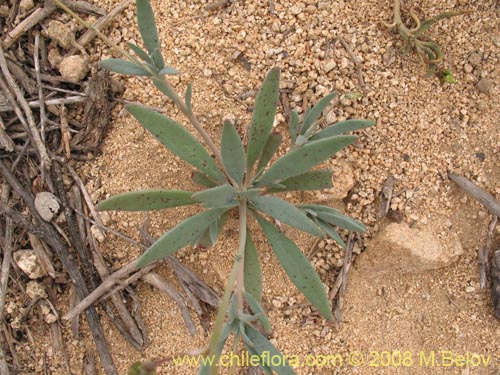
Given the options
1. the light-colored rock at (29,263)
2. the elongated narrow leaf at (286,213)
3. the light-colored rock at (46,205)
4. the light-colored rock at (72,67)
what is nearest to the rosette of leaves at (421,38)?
the elongated narrow leaf at (286,213)

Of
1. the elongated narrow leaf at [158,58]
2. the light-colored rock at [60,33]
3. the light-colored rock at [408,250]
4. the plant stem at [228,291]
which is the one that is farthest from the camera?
the light-colored rock at [60,33]

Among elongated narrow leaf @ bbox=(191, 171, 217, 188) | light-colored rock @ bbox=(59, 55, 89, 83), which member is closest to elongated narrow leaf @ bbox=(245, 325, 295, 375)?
elongated narrow leaf @ bbox=(191, 171, 217, 188)

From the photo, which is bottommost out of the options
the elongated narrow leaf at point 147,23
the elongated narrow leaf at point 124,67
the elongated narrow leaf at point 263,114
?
the elongated narrow leaf at point 263,114

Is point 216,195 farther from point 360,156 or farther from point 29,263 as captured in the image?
point 29,263

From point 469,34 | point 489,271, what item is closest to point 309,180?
point 489,271

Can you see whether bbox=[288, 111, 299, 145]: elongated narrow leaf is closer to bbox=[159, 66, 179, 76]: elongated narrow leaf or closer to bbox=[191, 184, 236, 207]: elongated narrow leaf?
bbox=[191, 184, 236, 207]: elongated narrow leaf

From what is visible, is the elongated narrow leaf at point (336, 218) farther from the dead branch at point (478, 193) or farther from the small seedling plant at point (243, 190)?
the dead branch at point (478, 193)
